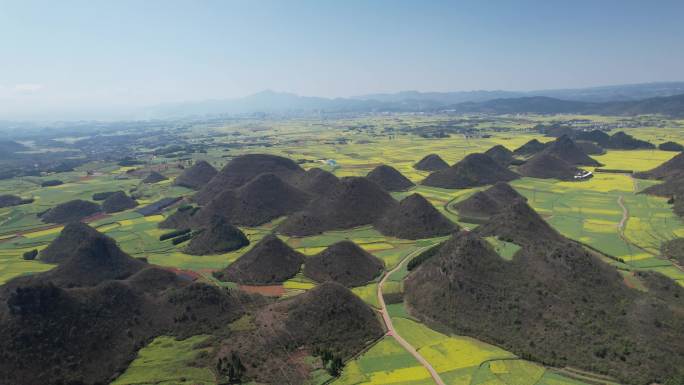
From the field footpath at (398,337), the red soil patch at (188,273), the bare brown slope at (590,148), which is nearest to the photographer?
the field footpath at (398,337)

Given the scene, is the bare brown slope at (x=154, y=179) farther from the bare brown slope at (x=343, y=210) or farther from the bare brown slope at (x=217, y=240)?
the bare brown slope at (x=343, y=210)

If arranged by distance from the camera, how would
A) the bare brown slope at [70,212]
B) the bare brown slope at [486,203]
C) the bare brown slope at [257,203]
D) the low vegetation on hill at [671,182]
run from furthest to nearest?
the bare brown slope at [70,212], the bare brown slope at [257,203], the bare brown slope at [486,203], the low vegetation on hill at [671,182]

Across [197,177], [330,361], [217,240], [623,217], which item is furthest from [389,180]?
[330,361]

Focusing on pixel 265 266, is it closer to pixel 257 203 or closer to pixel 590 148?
pixel 257 203

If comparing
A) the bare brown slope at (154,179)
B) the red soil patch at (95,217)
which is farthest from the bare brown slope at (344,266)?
the bare brown slope at (154,179)

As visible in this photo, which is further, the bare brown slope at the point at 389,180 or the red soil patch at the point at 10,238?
the bare brown slope at the point at 389,180

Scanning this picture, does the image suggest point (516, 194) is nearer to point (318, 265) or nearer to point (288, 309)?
point (318, 265)
